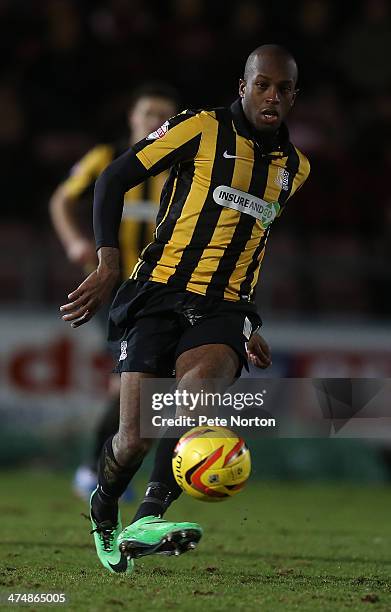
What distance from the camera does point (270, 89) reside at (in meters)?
4.17

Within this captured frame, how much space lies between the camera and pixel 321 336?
9883mm

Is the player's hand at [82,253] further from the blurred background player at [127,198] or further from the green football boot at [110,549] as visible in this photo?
the green football boot at [110,549]

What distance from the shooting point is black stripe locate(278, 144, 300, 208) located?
14.6ft

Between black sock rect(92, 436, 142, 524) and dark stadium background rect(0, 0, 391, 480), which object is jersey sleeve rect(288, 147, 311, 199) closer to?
black sock rect(92, 436, 142, 524)

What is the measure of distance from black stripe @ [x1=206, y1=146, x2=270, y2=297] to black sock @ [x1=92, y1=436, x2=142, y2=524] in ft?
2.45

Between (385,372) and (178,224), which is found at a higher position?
(178,224)

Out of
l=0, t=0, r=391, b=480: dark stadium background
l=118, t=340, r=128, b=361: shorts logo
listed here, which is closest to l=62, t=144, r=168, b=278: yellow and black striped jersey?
l=118, t=340, r=128, b=361: shorts logo

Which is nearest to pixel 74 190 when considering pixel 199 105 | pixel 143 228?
pixel 143 228

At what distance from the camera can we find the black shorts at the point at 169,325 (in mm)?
4250

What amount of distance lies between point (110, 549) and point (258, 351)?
960 millimetres

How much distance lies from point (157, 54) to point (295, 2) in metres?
1.66

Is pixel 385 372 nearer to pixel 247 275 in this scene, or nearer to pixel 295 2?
pixel 295 2

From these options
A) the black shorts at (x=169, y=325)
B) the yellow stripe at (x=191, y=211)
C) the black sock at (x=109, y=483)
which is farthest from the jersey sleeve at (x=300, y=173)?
the black sock at (x=109, y=483)

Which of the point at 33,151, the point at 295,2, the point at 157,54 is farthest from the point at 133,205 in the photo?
the point at 295,2
